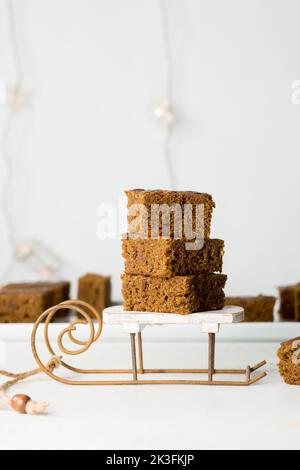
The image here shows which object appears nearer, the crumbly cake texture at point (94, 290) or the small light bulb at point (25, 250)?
the crumbly cake texture at point (94, 290)

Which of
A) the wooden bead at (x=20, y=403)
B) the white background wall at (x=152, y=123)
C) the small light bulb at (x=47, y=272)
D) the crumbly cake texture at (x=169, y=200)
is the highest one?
the white background wall at (x=152, y=123)

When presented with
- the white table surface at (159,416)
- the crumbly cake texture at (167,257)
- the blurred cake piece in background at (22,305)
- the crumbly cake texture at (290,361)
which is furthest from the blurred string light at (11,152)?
the crumbly cake texture at (290,361)

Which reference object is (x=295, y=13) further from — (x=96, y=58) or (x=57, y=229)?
(x=57, y=229)

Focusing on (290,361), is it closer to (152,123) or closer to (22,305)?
(22,305)

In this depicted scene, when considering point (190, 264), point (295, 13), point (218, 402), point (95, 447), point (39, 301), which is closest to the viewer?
point (95, 447)

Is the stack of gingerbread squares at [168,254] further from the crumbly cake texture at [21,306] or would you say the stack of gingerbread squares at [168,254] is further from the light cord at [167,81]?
the light cord at [167,81]

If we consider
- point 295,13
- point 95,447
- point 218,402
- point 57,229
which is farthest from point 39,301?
point 295,13

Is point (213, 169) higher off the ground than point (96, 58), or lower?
lower

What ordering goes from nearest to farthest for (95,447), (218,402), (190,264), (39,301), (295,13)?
(95,447) → (218,402) → (190,264) → (39,301) → (295,13)
